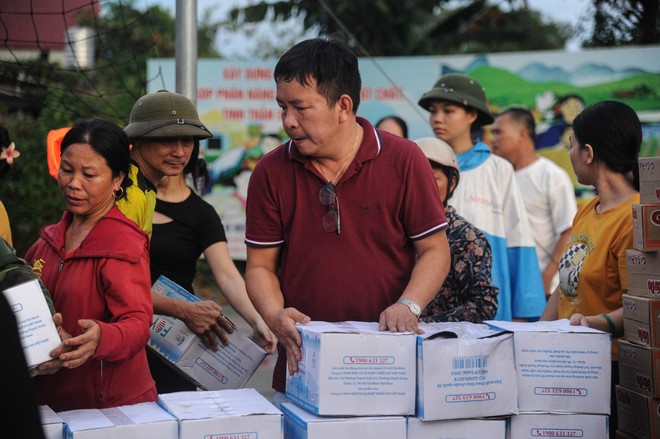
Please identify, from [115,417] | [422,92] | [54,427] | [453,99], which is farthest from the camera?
[422,92]

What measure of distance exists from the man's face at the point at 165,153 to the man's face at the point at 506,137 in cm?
357

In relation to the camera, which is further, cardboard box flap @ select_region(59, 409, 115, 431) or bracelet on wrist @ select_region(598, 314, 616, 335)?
bracelet on wrist @ select_region(598, 314, 616, 335)

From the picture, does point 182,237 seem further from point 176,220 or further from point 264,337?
point 264,337

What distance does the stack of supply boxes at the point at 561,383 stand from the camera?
2.86 metres

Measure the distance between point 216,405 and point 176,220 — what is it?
145 centimetres

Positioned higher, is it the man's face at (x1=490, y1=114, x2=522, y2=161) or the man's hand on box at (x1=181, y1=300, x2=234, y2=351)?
the man's face at (x1=490, y1=114, x2=522, y2=161)

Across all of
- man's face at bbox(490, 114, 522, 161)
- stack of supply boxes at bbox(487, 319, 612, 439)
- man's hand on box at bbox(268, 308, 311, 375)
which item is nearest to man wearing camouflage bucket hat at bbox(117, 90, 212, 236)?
man's hand on box at bbox(268, 308, 311, 375)

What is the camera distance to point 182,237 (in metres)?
3.95

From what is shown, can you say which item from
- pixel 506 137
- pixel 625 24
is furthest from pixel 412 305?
pixel 625 24

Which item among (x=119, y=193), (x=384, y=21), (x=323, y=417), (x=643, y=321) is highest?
(x=384, y=21)

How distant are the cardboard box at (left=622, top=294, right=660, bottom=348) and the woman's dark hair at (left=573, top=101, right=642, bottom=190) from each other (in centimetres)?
59

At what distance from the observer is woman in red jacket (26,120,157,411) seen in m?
2.84

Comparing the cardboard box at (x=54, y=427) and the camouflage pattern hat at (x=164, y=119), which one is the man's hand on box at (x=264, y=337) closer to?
the camouflage pattern hat at (x=164, y=119)

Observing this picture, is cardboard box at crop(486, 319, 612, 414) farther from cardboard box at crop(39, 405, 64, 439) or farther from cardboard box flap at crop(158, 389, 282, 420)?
cardboard box at crop(39, 405, 64, 439)
